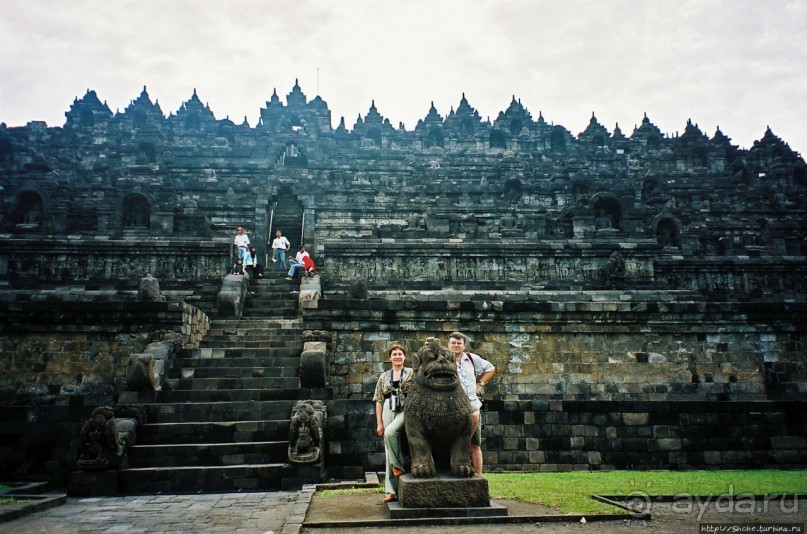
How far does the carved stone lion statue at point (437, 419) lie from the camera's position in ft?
18.6

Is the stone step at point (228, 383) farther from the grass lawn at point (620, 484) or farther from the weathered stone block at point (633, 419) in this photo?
the weathered stone block at point (633, 419)

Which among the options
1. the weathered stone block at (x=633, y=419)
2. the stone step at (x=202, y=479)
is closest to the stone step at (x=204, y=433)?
the stone step at (x=202, y=479)

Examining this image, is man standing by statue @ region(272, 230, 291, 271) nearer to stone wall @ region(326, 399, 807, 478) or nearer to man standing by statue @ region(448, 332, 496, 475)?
stone wall @ region(326, 399, 807, 478)

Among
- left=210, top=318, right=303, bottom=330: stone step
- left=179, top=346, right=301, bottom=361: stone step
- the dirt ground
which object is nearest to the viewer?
the dirt ground

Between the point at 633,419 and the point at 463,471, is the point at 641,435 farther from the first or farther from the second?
the point at 463,471

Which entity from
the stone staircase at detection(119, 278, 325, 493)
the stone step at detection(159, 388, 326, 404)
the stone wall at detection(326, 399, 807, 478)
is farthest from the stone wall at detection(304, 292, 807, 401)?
the stone wall at detection(326, 399, 807, 478)

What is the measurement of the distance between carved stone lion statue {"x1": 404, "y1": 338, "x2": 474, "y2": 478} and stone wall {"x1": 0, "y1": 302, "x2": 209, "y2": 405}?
7089mm

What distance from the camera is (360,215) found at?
75.6ft

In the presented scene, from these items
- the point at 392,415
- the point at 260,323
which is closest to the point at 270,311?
the point at 260,323

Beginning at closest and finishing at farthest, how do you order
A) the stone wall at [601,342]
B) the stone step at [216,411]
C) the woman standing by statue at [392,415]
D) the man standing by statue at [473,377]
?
the woman standing by statue at [392,415] → the man standing by statue at [473,377] → the stone step at [216,411] → the stone wall at [601,342]

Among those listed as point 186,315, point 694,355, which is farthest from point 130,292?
point 694,355

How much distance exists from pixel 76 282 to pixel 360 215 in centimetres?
1035

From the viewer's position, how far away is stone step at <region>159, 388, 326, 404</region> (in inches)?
383

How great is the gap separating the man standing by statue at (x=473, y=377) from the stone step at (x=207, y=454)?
3.47 metres
